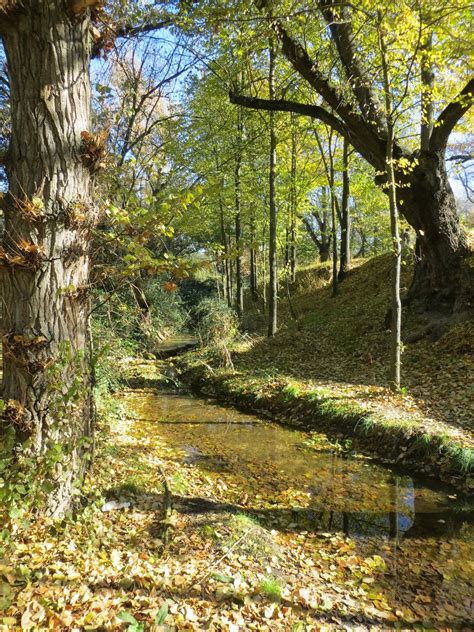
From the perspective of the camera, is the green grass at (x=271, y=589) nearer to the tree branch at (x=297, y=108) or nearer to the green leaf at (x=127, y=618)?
the green leaf at (x=127, y=618)

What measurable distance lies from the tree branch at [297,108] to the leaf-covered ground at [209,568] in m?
8.22

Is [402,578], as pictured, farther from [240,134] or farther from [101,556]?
[240,134]

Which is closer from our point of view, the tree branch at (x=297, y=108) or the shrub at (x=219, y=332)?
the tree branch at (x=297, y=108)

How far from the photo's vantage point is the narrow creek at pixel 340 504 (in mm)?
3585

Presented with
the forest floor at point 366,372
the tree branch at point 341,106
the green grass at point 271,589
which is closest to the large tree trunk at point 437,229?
the forest floor at point 366,372

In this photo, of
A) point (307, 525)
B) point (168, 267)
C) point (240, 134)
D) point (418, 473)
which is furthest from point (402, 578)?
point (240, 134)

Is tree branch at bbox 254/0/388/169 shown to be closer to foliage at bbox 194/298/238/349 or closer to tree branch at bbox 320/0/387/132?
tree branch at bbox 320/0/387/132

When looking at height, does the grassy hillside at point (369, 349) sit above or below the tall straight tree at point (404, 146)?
below

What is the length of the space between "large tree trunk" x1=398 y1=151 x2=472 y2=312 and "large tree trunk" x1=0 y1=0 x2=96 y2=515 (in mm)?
7811

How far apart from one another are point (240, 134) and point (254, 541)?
12.7 meters

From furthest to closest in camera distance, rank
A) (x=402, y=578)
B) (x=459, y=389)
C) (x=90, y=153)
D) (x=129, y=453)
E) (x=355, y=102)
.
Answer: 1. (x=355, y=102)
2. (x=459, y=389)
3. (x=129, y=453)
4. (x=402, y=578)
5. (x=90, y=153)

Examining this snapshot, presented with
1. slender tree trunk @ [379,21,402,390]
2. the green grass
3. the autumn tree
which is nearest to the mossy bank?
slender tree trunk @ [379,21,402,390]

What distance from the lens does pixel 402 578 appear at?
144 inches

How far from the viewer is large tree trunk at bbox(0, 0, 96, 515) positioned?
3156 millimetres
